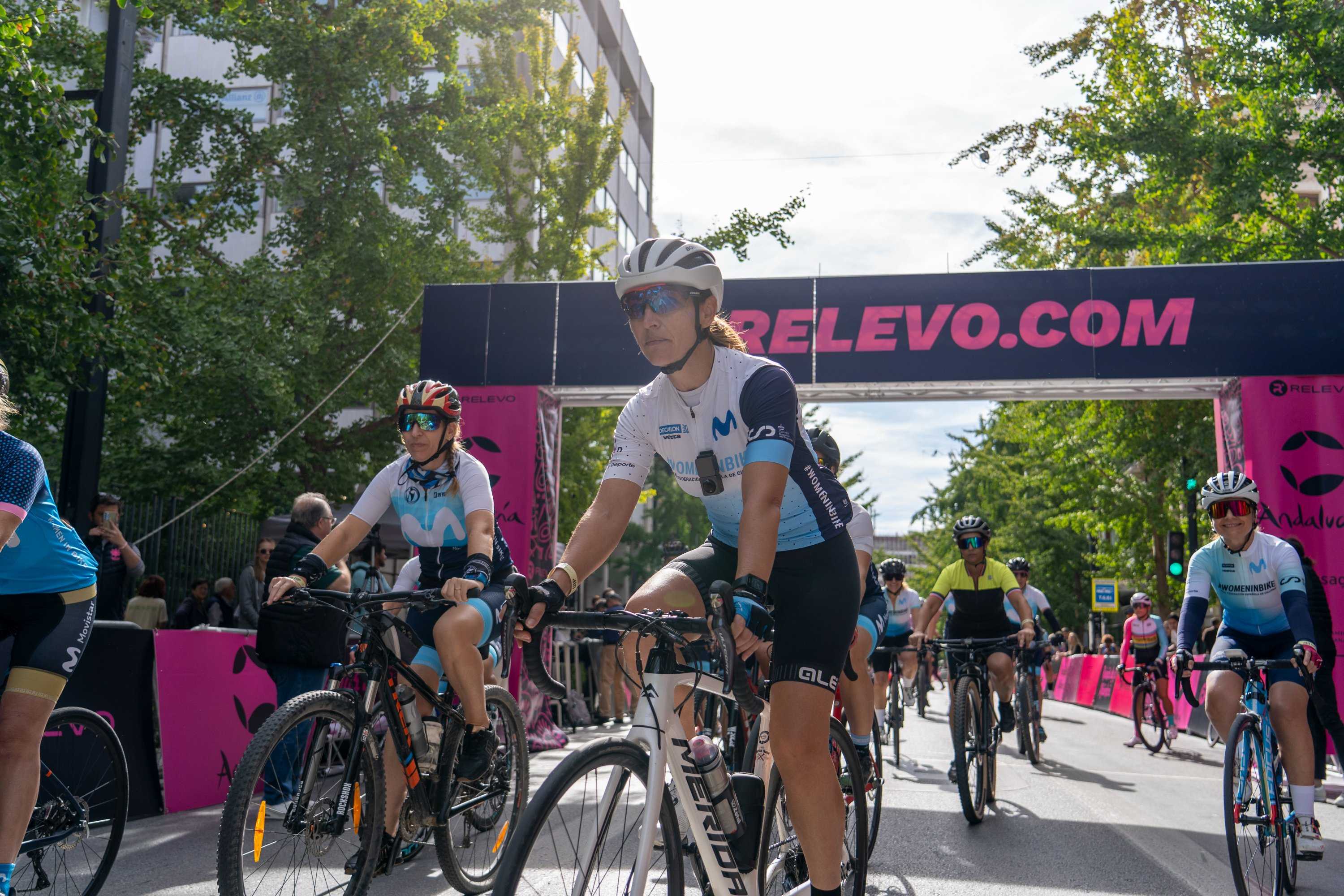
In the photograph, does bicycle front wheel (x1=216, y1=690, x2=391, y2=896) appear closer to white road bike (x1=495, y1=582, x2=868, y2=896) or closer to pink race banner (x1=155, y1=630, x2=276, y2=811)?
white road bike (x1=495, y1=582, x2=868, y2=896)

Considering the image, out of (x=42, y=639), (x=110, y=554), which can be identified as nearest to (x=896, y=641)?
(x=110, y=554)

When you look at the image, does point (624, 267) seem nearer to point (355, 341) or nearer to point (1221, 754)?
point (1221, 754)

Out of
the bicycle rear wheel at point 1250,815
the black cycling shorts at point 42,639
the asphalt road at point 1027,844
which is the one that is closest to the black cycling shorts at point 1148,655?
the asphalt road at point 1027,844

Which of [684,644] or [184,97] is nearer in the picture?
[684,644]

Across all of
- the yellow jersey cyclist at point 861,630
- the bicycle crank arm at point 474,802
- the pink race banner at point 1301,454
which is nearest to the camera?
the bicycle crank arm at point 474,802

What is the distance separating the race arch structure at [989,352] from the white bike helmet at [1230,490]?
5337mm

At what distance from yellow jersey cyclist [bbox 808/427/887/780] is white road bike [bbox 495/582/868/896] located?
10.1 ft

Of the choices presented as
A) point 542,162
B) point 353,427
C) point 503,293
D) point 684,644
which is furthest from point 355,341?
point 684,644

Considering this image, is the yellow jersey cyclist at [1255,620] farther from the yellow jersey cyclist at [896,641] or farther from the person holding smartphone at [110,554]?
the person holding smartphone at [110,554]

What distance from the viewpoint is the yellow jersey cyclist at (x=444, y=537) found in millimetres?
5074

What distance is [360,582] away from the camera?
31.9ft

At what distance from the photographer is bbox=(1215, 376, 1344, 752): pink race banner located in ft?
37.5

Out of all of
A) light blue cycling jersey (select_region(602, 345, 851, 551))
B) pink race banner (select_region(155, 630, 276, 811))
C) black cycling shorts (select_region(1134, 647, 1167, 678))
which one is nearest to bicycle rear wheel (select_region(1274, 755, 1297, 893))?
light blue cycling jersey (select_region(602, 345, 851, 551))

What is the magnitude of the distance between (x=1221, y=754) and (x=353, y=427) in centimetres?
1408
